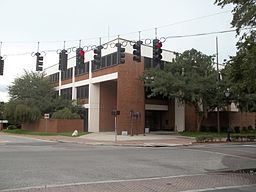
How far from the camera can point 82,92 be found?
54594 millimetres

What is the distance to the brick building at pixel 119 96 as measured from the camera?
46281 mm

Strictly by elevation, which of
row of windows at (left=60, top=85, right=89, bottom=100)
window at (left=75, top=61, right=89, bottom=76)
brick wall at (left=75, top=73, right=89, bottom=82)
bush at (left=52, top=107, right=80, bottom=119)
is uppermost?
window at (left=75, top=61, right=89, bottom=76)

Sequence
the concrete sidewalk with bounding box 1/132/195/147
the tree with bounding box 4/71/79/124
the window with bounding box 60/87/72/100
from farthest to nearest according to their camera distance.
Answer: the window with bounding box 60/87/72/100
the tree with bounding box 4/71/79/124
the concrete sidewalk with bounding box 1/132/195/147

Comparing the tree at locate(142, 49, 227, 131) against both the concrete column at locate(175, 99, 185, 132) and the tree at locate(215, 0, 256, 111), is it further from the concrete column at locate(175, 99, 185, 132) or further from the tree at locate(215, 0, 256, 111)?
the tree at locate(215, 0, 256, 111)

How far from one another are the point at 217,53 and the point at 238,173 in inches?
1303

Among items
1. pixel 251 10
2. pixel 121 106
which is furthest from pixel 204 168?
pixel 121 106

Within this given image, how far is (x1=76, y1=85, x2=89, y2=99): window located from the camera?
174 ft

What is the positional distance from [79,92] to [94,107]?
5.33 metres

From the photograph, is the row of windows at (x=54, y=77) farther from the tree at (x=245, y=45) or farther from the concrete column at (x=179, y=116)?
the tree at (x=245, y=45)

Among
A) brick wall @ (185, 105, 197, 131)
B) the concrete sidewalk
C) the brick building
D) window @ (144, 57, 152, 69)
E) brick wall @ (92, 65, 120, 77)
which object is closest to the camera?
the concrete sidewalk

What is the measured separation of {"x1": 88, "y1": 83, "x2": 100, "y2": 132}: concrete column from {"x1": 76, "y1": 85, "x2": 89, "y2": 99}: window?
1438 millimetres

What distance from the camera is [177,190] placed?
32.0 feet

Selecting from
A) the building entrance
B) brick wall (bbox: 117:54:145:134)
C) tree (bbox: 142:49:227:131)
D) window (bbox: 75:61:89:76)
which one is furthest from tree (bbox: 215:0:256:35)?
the building entrance

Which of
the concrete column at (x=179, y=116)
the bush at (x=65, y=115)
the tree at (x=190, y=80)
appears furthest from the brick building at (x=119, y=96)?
the tree at (x=190, y=80)
